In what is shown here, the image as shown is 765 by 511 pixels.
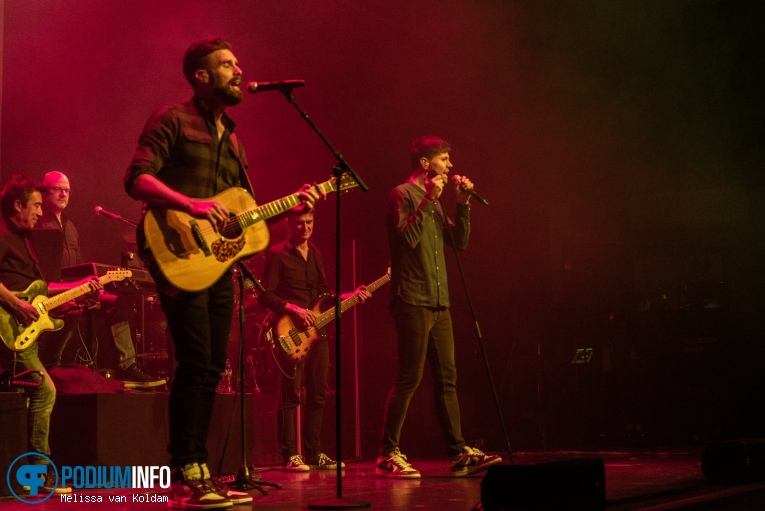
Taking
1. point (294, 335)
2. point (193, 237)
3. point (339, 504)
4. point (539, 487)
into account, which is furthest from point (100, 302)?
point (539, 487)

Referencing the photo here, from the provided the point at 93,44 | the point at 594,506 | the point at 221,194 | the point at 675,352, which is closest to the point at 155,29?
the point at 93,44

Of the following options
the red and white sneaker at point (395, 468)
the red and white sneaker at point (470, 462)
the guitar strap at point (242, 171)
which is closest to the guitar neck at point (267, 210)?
the guitar strap at point (242, 171)

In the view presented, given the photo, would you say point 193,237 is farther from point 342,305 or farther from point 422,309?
point 342,305

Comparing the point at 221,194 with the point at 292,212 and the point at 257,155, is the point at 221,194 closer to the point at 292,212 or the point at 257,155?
the point at 292,212

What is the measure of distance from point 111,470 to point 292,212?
241 centimetres

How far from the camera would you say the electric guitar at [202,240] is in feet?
12.0

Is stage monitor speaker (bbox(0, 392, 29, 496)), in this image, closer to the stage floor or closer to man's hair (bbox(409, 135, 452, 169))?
the stage floor

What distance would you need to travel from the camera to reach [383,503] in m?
4.00

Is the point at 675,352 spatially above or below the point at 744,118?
below

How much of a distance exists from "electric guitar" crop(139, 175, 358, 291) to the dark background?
4633 millimetres

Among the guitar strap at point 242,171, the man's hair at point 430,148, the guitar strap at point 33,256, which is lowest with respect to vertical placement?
the guitar strap at point 33,256

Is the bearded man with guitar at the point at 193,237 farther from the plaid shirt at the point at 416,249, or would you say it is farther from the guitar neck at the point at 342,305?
the guitar neck at the point at 342,305

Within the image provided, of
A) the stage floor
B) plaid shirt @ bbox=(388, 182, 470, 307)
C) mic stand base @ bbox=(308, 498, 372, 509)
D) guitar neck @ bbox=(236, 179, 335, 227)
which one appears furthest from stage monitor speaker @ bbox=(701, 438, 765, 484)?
guitar neck @ bbox=(236, 179, 335, 227)

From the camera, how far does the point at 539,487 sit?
127 inches
